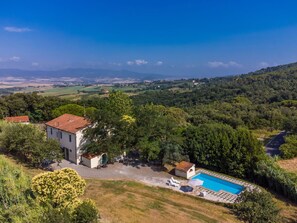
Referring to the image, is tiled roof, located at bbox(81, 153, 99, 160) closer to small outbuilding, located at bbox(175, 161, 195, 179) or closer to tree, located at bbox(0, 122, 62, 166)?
tree, located at bbox(0, 122, 62, 166)

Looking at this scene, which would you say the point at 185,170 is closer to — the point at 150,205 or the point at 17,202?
the point at 150,205

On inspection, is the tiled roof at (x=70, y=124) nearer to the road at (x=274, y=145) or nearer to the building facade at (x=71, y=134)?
the building facade at (x=71, y=134)

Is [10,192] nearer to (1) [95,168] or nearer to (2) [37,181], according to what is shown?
(2) [37,181]

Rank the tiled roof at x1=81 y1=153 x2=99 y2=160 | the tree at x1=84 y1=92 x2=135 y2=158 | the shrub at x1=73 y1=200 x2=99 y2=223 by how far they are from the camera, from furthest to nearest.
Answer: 1. the tiled roof at x1=81 y1=153 x2=99 y2=160
2. the tree at x1=84 y1=92 x2=135 y2=158
3. the shrub at x1=73 y1=200 x2=99 y2=223

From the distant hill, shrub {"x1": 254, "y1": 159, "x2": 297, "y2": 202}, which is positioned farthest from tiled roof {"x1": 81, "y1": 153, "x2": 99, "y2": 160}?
the distant hill

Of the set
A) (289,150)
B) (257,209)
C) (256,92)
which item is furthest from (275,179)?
(256,92)

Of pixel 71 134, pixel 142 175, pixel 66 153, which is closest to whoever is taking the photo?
pixel 142 175
